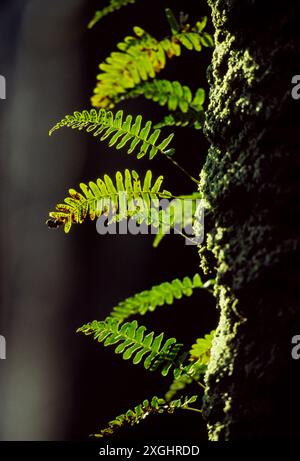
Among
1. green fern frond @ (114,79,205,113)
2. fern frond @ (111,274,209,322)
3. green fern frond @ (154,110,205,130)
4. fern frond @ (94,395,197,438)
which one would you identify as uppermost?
green fern frond @ (114,79,205,113)

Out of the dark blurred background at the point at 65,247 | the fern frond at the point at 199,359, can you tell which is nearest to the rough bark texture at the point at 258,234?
the fern frond at the point at 199,359

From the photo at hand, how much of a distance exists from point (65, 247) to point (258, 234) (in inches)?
69.3

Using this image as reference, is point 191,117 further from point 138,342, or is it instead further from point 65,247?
point 65,247

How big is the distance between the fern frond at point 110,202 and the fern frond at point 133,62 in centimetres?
19

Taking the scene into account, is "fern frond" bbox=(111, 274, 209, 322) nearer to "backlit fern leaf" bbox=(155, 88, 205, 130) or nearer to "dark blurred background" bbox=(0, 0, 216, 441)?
"backlit fern leaf" bbox=(155, 88, 205, 130)

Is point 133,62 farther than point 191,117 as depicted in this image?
No

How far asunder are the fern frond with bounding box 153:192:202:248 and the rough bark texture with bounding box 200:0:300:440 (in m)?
0.10

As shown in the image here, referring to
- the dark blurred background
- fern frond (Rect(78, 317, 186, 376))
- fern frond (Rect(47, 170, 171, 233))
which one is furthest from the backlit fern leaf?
the dark blurred background

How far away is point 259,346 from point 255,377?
0.06 meters

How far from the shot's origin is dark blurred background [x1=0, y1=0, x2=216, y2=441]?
2229 millimetres

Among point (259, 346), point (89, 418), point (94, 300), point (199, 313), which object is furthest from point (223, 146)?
point (89, 418)

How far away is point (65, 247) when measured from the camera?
98.3 inches

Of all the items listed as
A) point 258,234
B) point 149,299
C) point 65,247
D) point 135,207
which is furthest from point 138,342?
point 65,247
